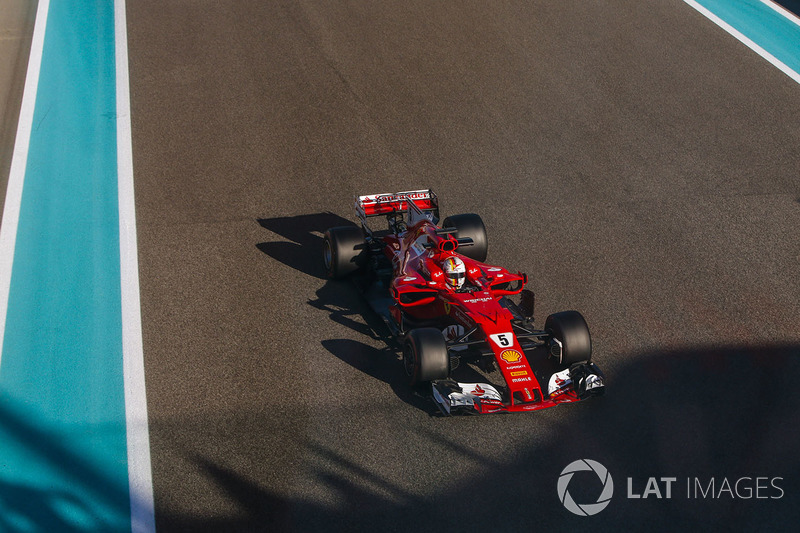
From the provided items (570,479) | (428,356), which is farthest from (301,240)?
(570,479)

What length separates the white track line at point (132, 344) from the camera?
8.25m

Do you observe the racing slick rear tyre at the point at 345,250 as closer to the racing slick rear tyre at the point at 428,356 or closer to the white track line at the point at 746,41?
the racing slick rear tyre at the point at 428,356

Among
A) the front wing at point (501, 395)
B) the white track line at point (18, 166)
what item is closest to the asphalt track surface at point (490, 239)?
the front wing at point (501, 395)

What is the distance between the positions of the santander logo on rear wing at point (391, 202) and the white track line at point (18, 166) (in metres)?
4.86

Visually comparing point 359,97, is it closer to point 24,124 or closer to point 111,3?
point 24,124

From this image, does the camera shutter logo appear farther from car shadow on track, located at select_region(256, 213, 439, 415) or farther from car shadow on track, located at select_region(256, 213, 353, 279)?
car shadow on track, located at select_region(256, 213, 353, 279)

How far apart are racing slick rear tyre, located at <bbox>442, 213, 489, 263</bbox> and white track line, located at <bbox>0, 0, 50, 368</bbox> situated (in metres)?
5.87

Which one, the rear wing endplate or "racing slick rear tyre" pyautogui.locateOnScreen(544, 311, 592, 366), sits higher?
the rear wing endplate

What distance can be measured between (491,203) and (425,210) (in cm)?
185

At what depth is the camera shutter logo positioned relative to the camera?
318 inches

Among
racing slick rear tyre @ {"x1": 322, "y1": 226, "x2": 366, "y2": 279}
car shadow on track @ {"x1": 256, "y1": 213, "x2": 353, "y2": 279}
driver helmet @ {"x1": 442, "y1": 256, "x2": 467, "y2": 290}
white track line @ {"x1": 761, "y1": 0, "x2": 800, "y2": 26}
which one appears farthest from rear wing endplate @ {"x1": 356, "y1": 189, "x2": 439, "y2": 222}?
white track line @ {"x1": 761, "y1": 0, "x2": 800, "y2": 26}

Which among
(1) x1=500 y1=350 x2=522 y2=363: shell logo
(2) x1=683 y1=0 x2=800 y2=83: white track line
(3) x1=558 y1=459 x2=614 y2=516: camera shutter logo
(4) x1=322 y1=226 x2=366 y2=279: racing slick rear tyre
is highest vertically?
(2) x1=683 y1=0 x2=800 y2=83: white track line

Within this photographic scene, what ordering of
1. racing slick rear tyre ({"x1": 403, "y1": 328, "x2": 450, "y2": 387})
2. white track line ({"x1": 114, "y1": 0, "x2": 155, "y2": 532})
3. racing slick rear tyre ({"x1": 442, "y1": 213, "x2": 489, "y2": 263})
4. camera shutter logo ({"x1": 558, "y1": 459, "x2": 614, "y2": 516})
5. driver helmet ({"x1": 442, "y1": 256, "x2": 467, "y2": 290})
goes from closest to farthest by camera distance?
camera shutter logo ({"x1": 558, "y1": 459, "x2": 614, "y2": 516}) → white track line ({"x1": 114, "y1": 0, "x2": 155, "y2": 532}) → racing slick rear tyre ({"x1": 403, "y1": 328, "x2": 450, "y2": 387}) → driver helmet ({"x1": 442, "y1": 256, "x2": 467, "y2": 290}) → racing slick rear tyre ({"x1": 442, "y1": 213, "x2": 489, "y2": 263})

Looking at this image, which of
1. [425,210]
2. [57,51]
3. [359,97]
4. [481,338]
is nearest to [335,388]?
[481,338]
